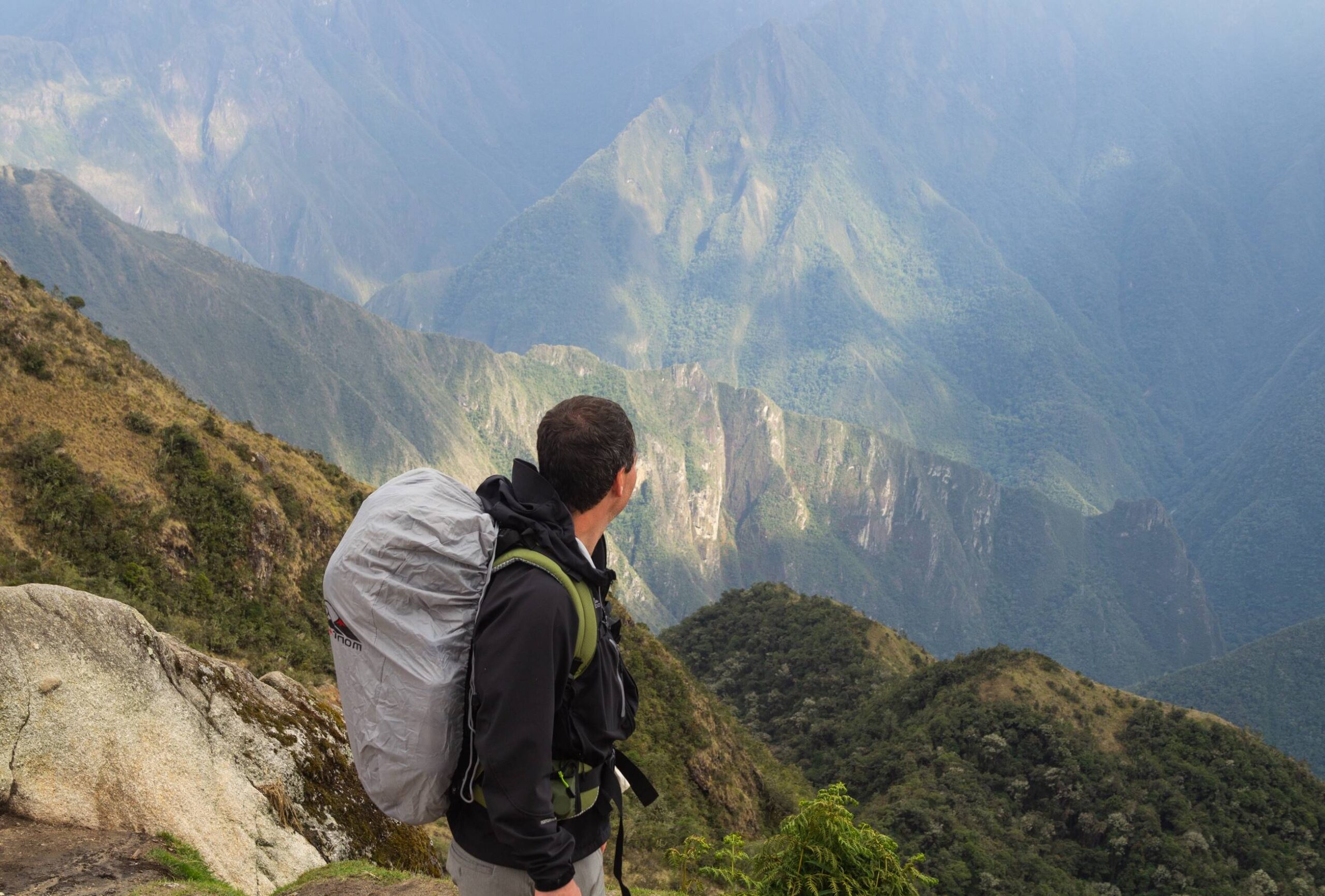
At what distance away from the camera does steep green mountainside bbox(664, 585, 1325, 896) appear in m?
31.6

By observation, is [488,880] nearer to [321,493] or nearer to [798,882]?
[798,882]

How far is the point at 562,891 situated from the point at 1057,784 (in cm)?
3890

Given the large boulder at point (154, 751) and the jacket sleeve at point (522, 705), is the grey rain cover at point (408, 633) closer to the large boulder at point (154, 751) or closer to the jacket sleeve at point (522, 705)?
the jacket sleeve at point (522, 705)

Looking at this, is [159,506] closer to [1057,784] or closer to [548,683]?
[548,683]

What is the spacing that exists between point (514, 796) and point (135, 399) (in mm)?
20625

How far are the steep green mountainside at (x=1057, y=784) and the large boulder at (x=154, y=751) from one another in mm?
25465

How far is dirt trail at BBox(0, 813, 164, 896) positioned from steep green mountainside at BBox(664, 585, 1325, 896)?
89.5ft

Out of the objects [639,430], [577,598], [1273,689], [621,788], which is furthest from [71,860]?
[639,430]

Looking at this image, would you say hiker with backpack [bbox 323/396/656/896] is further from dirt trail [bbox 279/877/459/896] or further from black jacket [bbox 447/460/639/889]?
dirt trail [bbox 279/877/459/896]

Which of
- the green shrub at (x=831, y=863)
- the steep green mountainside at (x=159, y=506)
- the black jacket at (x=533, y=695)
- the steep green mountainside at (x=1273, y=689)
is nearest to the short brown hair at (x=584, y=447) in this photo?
the black jacket at (x=533, y=695)

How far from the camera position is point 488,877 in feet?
12.8

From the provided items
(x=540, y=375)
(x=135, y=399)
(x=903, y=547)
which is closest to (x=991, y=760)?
(x=135, y=399)

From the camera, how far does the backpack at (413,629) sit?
3.51 m

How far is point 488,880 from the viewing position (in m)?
3.89
